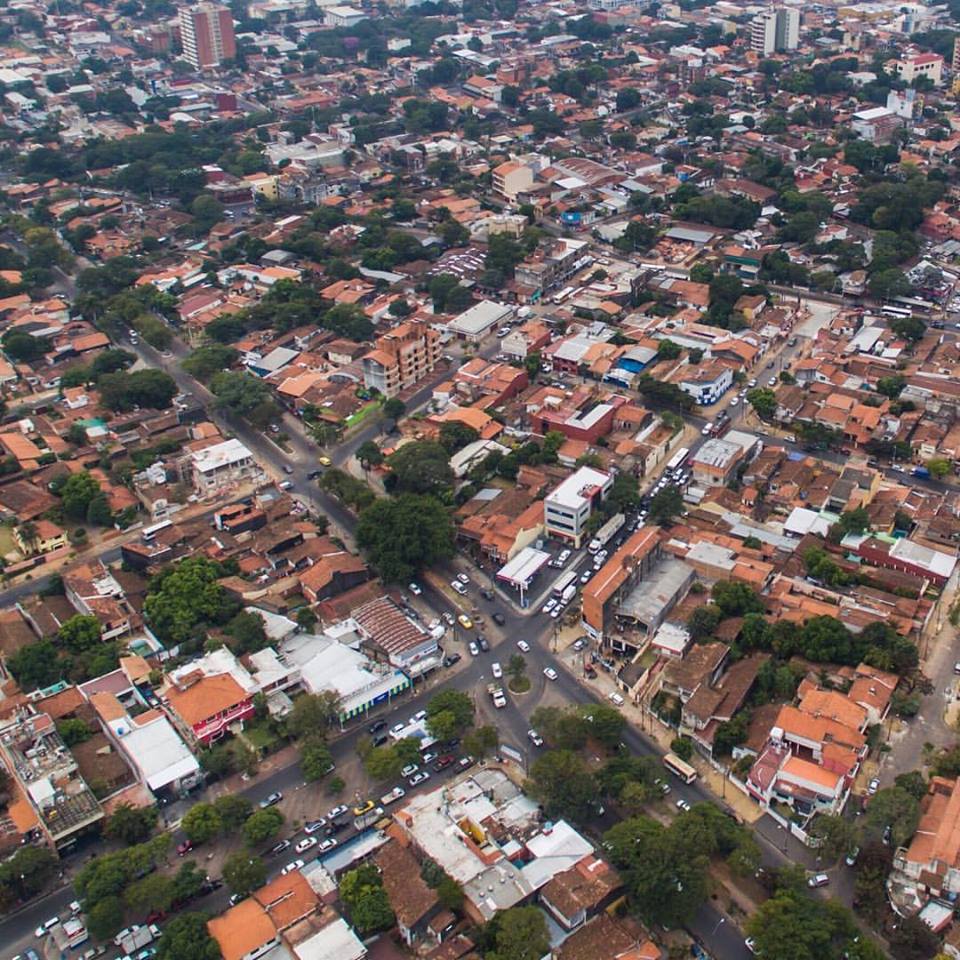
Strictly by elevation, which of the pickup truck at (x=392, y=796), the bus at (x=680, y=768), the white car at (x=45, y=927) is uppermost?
the bus at (x=680, y=768)

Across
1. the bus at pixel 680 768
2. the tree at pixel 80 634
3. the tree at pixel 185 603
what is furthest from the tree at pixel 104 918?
the bus at pixel 680 768

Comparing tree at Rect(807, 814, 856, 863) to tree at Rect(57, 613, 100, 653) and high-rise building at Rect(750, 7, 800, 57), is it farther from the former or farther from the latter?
high-rise building at Rect(750, 7, 800, 57)

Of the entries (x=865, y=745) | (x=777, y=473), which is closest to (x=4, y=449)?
(x=777, y=473)

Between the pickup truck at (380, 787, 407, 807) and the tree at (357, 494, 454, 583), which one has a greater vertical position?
the tree at (357, 494, 454, 583)

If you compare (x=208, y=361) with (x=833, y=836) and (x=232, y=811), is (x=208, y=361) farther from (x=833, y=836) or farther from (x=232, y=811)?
(x=833, y=836)

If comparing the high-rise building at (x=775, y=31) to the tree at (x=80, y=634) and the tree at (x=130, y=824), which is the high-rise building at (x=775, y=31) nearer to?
the tree at (x=80, y=634)

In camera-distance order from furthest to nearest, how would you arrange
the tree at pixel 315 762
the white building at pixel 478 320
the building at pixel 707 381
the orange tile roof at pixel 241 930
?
the white building at pixel 478 320 → the building at pixel 707 381 → the tree at pixel 315 762 → the orange tile roof at pixel 241 930

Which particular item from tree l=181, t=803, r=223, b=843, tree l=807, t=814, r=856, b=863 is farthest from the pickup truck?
tree l=807, t=814, r=856, b=863
